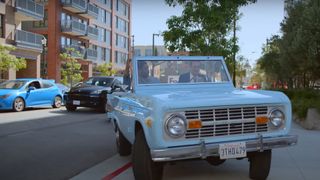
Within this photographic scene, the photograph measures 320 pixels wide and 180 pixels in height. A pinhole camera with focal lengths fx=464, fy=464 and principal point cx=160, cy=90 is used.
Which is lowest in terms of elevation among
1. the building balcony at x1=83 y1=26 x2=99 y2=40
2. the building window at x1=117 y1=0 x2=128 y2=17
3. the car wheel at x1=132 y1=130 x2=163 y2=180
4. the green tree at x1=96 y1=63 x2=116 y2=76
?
the car wheel at x1=132 y1=130 x2=163 y2=180

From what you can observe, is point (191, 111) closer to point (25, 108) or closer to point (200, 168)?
point (200, 168)

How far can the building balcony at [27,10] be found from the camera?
1439 inches

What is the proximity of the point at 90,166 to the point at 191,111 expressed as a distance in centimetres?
296

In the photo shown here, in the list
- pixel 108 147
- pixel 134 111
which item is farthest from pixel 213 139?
pixel 108 147

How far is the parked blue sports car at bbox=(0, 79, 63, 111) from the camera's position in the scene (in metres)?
18.5

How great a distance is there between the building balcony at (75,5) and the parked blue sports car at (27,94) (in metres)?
29.8

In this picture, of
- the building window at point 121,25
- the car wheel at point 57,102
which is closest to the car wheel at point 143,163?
the car wheel at point 57,102

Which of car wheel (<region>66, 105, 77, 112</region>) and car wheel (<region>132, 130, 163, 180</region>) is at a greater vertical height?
car wheel (<region>132, 130, 163, 180</region>)

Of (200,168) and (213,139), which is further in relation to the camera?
(200,168)

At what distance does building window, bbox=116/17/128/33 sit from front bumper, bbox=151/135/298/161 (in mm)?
65572

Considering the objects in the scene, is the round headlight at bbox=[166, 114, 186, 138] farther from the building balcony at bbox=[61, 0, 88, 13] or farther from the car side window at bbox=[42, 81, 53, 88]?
the building balcony at bbox=[61, 0, 88, 13]

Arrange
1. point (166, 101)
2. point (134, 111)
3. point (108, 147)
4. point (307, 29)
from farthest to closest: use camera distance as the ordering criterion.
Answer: point (307, 29) < point (108, 147) < point (134, 111) < point (166, 101)

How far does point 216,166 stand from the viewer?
25.5 ft

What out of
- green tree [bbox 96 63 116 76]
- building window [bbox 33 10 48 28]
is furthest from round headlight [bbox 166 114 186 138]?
green tree [bbox 96 63 116 76]
